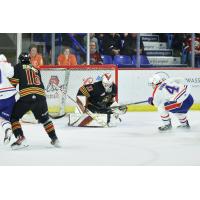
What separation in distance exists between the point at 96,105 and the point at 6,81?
141 centimetres

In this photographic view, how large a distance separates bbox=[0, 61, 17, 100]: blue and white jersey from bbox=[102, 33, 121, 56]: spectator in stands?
3.11 m

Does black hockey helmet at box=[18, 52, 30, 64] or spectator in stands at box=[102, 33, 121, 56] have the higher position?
spectator in stands at box=[102, 33, 121, 56]

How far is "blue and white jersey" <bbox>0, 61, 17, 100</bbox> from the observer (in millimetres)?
3387

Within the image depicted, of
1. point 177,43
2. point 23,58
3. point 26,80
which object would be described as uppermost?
point 177,43

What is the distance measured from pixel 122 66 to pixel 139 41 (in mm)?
436

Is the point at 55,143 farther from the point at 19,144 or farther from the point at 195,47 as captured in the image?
the point at 195,47

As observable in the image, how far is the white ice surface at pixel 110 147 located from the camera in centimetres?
327

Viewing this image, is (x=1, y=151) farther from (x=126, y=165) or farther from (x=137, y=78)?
(x=137, y=78)

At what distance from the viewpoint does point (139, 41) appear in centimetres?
673

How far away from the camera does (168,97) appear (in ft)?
14.5

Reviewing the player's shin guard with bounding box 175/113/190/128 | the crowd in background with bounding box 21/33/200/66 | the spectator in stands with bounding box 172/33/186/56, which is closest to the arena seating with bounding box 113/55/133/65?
the crowd in background with bounding box 21/33/200/66

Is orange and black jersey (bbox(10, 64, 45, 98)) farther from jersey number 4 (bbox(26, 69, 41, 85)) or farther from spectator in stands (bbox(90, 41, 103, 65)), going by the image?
spectator in stands (bbox(90, 41, 103, 65))

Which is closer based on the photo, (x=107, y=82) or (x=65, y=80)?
(x=107, y=82)

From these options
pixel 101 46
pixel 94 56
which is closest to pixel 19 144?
pixel 94 56
